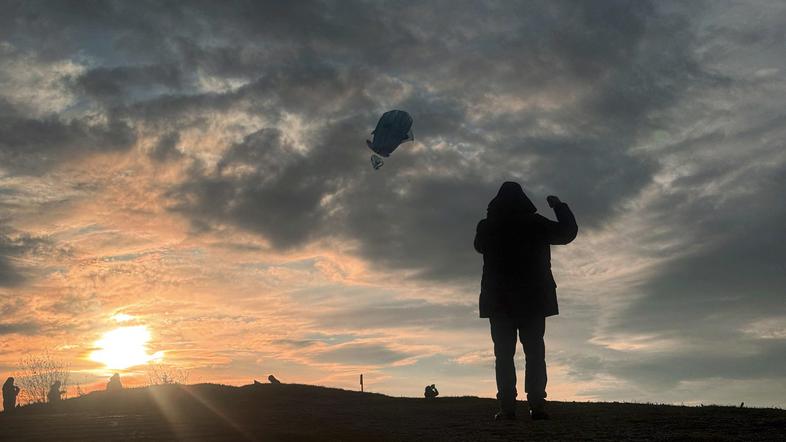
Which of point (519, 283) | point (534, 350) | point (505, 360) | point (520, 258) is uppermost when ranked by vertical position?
point (520, 258)

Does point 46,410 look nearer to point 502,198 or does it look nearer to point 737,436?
point 502,198

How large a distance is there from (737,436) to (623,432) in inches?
49.0

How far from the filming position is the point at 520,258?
11.7 m

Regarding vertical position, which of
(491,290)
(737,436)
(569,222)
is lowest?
(737,436)

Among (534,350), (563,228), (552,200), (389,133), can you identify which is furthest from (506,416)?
(389,133)

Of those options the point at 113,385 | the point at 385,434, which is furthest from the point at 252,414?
the point at 113,385

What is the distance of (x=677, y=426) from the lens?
9.55m

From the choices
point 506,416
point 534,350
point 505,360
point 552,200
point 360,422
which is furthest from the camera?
point 360,422

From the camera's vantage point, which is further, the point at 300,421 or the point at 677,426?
the point at 300,421

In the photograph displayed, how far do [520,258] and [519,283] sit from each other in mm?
413

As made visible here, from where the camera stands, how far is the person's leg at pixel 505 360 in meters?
11.4

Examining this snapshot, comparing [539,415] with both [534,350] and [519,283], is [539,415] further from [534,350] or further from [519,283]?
[519,283]

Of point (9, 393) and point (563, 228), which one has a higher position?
point (563, 228)

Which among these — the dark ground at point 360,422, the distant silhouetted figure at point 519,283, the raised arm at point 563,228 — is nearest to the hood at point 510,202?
the distant silhouetted figure at point 519,283
